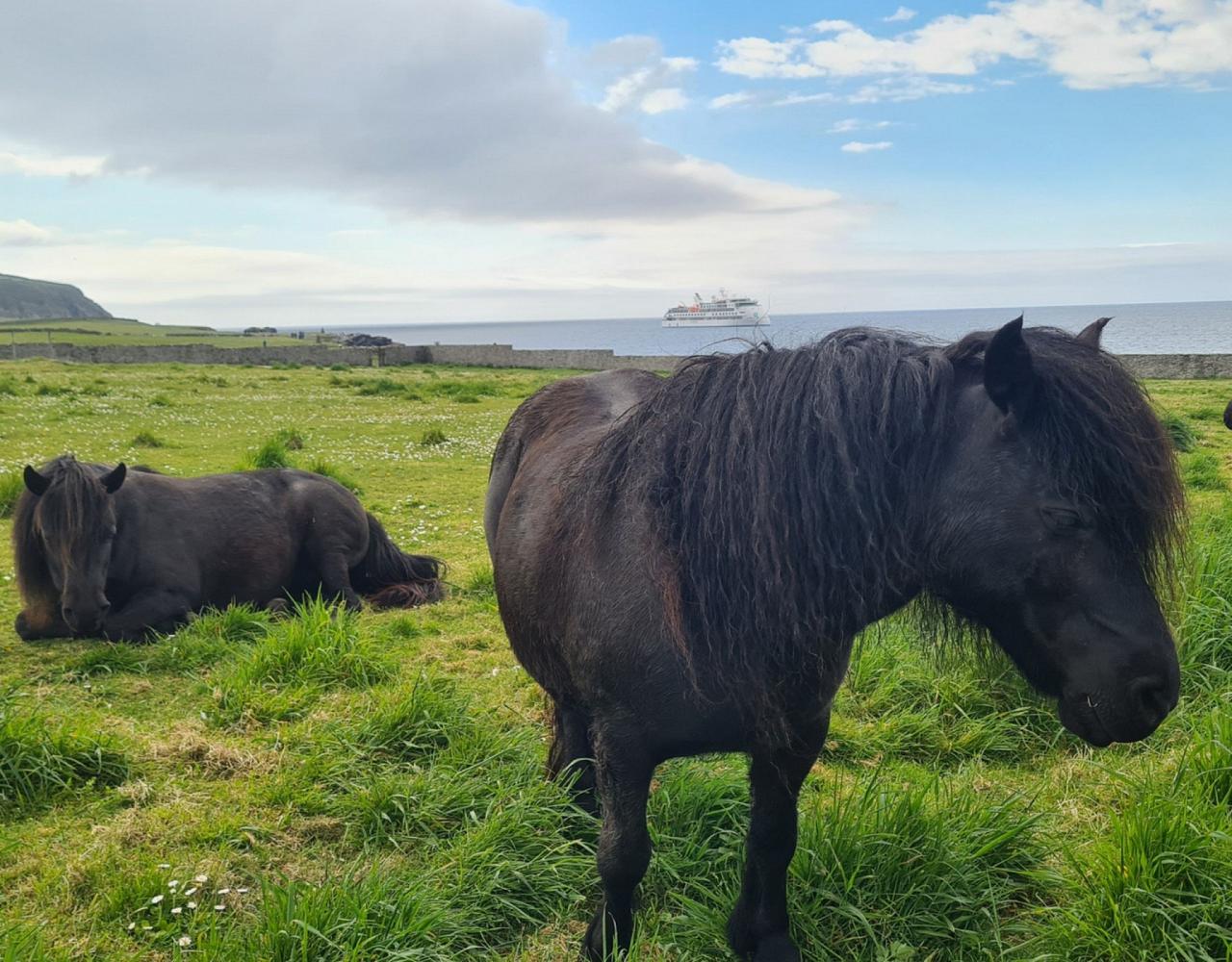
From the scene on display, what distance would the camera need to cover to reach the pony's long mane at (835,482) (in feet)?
7.70

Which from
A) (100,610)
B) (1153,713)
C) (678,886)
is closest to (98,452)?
(100,610)

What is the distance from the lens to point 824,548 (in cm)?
254

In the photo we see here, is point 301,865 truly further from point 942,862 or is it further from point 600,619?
point 942,862

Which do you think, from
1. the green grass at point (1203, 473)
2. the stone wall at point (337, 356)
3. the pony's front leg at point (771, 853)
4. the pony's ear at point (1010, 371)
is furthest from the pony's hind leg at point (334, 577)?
the stone wall at point (337, 356)

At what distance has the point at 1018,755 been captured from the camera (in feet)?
15.4

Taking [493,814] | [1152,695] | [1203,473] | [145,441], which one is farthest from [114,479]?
[1203,473]

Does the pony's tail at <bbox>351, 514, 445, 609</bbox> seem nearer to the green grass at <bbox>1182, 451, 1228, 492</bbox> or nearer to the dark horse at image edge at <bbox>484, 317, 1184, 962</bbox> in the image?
Answer: the dark horse at image edge at <bbox>484, 317, 1184, 962</bbox>

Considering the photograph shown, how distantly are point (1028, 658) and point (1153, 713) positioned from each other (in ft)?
1.08

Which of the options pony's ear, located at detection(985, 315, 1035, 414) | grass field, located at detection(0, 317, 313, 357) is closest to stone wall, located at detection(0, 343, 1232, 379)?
grass field, located at detection(0, 317, 313, 357)

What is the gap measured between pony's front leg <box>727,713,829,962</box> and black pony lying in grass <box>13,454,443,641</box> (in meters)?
4.60

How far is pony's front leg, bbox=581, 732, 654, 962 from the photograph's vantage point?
9.45 ft

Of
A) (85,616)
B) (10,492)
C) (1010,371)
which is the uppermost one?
(1010,371)

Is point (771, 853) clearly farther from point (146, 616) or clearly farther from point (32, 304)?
point (32, 304)

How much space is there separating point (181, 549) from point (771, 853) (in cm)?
572
